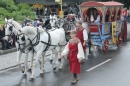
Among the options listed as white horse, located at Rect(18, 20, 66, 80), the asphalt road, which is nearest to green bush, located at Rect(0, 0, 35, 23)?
the asphalt road

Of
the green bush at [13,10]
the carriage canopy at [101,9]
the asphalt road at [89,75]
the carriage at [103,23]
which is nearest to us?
the asphalt road at [89,75]

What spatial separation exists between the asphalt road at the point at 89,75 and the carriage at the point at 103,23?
4.10 ft

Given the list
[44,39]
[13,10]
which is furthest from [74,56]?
[13,10]

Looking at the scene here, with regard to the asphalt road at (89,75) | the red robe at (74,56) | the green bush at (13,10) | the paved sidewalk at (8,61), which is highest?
the green bush at (13,10)

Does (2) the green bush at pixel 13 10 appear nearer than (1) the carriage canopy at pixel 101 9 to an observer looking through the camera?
No

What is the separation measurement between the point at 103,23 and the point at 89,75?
4.87 metres

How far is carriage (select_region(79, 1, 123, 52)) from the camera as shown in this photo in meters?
15.2

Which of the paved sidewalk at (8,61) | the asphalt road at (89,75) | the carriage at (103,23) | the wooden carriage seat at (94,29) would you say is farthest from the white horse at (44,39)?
the carriage at (103,23)

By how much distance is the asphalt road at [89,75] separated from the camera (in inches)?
396

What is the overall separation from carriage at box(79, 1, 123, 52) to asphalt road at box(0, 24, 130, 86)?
4.10ft

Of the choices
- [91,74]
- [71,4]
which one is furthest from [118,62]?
[71,4]

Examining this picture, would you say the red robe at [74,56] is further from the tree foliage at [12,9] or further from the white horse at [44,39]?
the tree foliage at [12,9]

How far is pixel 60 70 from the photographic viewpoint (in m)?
12.0

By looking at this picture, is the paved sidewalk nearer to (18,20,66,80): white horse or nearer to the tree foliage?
(18,20,66,80): white horse
